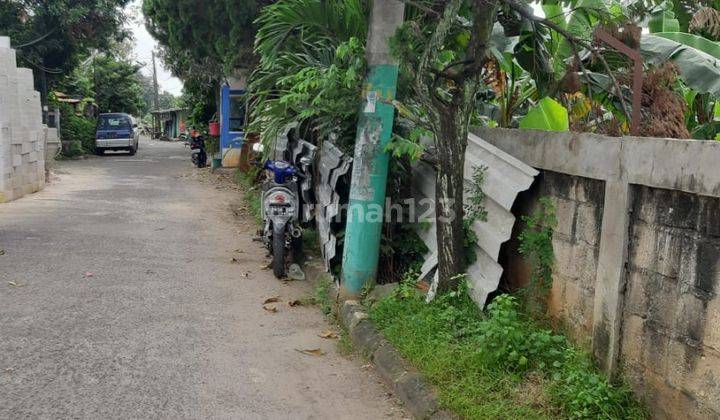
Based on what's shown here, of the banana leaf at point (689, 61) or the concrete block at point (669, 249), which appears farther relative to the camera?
the banana leaf at point (689, 61)

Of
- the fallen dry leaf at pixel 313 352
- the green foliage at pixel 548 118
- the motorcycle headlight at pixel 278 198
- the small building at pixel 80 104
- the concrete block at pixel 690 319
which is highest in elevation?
the small building at pixel 80 104

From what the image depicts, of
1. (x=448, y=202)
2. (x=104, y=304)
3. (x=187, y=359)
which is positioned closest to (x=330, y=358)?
(x=187, y=359)

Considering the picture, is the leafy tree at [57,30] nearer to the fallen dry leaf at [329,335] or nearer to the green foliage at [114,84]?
the green foliage at [114,84]

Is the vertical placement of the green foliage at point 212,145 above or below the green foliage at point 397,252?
above

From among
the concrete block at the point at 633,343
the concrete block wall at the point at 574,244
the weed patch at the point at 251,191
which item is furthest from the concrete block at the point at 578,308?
the weed patch at the point at 251,191

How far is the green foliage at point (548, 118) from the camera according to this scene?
5562 millimetres

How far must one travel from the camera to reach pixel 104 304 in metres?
5.93

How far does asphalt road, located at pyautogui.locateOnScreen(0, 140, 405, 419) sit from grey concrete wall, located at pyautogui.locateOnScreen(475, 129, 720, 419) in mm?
1451

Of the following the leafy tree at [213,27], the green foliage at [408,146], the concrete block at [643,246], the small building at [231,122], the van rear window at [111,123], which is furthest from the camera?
the van rear window at [111,123]

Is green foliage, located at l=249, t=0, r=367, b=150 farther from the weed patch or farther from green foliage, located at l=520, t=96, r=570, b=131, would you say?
the weed patch

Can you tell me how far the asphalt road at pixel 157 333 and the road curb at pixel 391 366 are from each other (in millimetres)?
119

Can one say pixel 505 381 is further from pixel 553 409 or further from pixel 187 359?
pixel 187 359

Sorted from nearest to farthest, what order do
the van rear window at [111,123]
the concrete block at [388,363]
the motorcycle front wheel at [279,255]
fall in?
the concrete block at [388,363], the motorcycle front wheel at [279,255], the van rear window at [111,123]

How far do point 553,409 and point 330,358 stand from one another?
197 cm
